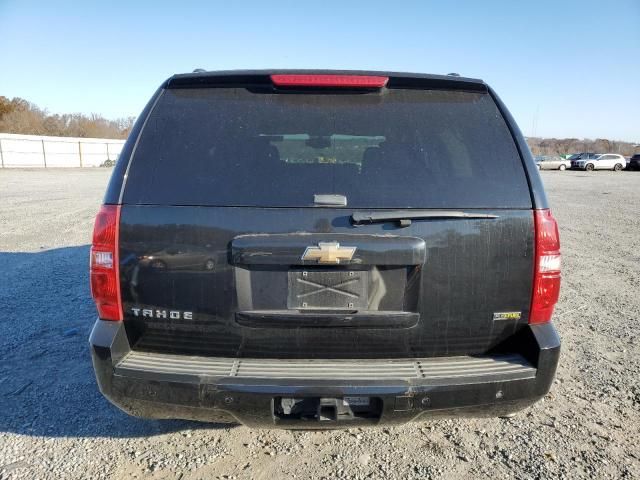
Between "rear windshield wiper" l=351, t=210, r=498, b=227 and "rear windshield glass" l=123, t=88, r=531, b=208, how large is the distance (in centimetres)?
4

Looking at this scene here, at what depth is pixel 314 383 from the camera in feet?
6.72

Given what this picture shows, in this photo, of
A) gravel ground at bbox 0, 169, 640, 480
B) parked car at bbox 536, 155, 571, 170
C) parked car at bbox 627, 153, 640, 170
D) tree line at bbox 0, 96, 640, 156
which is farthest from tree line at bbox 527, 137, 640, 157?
gravel ground at bbox 0, 169, 640, 480

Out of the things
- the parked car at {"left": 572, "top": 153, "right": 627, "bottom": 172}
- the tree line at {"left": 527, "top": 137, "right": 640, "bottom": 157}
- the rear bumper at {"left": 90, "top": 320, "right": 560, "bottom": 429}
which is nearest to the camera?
the rear bumper at {"left": 90, "top": 320, "right": 560, "bottom": 429}

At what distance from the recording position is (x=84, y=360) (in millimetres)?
3738

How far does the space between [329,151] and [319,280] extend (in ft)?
2.61

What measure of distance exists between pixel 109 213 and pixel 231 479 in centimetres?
153

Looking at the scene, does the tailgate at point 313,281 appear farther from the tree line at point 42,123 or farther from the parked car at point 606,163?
the tree line at point 42,123

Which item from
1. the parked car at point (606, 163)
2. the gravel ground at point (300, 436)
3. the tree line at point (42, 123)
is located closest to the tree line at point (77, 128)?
the tree line at point (42, 123)

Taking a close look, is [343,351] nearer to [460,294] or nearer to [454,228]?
[460,294]

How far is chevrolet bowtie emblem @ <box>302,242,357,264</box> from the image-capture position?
206 centimetres

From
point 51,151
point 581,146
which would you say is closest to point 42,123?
point 51,151

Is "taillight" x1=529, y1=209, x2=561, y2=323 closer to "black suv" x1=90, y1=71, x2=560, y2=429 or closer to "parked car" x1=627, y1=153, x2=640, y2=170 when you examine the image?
"black suv" x1=90, y1=71, x2=560, y2=429

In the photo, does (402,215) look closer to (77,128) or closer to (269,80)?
(269,80)

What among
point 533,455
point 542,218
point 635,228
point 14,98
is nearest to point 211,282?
point 542,218
